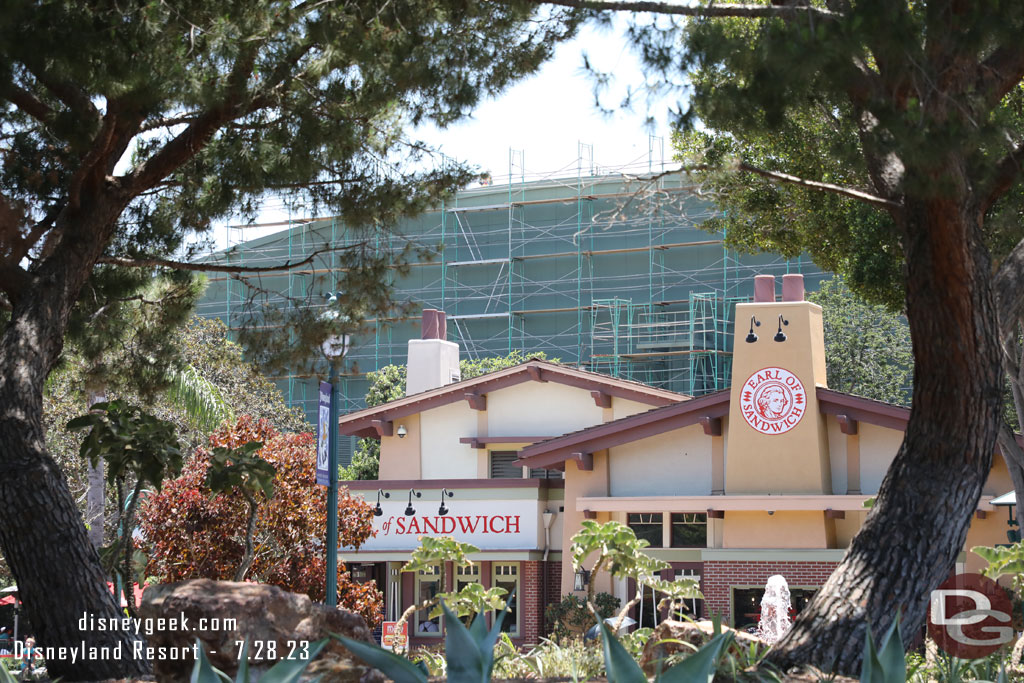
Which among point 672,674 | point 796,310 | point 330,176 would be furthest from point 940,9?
point 796,310

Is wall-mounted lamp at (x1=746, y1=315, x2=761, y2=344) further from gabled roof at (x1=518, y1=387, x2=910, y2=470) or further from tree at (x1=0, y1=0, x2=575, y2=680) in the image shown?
tree at (x1=0, y1=0, x2=575, y2=680)

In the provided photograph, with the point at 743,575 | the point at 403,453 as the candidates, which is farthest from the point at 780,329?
the point at 403,453

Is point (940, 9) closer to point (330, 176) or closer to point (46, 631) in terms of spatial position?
point (330, 176)

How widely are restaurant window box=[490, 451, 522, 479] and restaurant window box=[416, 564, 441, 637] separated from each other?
2769mm

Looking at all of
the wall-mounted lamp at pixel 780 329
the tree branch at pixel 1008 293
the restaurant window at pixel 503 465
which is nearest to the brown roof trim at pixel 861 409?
the wall-mounted lamp at pixel 780 329

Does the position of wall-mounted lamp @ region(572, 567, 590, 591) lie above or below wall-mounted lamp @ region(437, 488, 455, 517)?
below

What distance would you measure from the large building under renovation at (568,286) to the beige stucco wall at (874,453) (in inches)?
610

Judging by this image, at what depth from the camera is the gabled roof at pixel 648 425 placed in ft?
69.5

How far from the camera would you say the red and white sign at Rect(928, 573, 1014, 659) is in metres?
8.64

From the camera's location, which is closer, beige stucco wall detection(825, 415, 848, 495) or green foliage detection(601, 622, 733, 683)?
green foliage detection(601, 622, 733, 683)

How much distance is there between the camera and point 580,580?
856 inches

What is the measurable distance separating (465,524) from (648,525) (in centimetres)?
409

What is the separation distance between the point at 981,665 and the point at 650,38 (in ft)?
14.5

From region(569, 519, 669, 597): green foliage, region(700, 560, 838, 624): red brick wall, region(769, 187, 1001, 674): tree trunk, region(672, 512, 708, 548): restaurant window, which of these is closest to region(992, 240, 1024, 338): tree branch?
region(769, 187, 1001, 674): tree trunk
